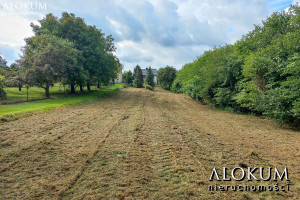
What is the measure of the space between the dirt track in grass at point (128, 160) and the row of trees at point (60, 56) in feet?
39.4

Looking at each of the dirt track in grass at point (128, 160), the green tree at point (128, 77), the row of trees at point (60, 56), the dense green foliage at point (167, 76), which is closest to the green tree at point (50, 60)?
the row of trees at point (60, 56)

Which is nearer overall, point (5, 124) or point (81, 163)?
point (81, 163)

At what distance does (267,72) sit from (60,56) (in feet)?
60.3

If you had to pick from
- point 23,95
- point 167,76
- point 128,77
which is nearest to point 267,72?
point 23,95

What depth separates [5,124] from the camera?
300 inches

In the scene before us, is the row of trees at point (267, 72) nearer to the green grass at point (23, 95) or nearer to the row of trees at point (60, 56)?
the row of trees at point (60, 56)

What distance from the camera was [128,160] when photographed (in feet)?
14.0

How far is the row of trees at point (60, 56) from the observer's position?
17.4 meters

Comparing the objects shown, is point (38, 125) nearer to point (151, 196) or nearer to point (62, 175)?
point (62, 175)

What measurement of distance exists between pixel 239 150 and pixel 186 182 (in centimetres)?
279

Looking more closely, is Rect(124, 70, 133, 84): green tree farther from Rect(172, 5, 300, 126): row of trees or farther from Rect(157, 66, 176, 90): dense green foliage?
Rect(172, 5, 300, 126): row of trees

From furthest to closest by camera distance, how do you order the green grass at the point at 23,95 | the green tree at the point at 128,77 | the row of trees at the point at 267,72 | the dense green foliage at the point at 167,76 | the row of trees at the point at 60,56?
the green tree at the point at 128,77 → the dense green foliage at the point at 167,76 → the row of trees at the point at 60,56 → the green grass at the point at 23,95 → the row of trees at the point at 267,72

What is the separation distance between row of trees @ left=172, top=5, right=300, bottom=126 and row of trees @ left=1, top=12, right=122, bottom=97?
563 inches

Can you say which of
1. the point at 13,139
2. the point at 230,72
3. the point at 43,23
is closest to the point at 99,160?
the point at 13,139
